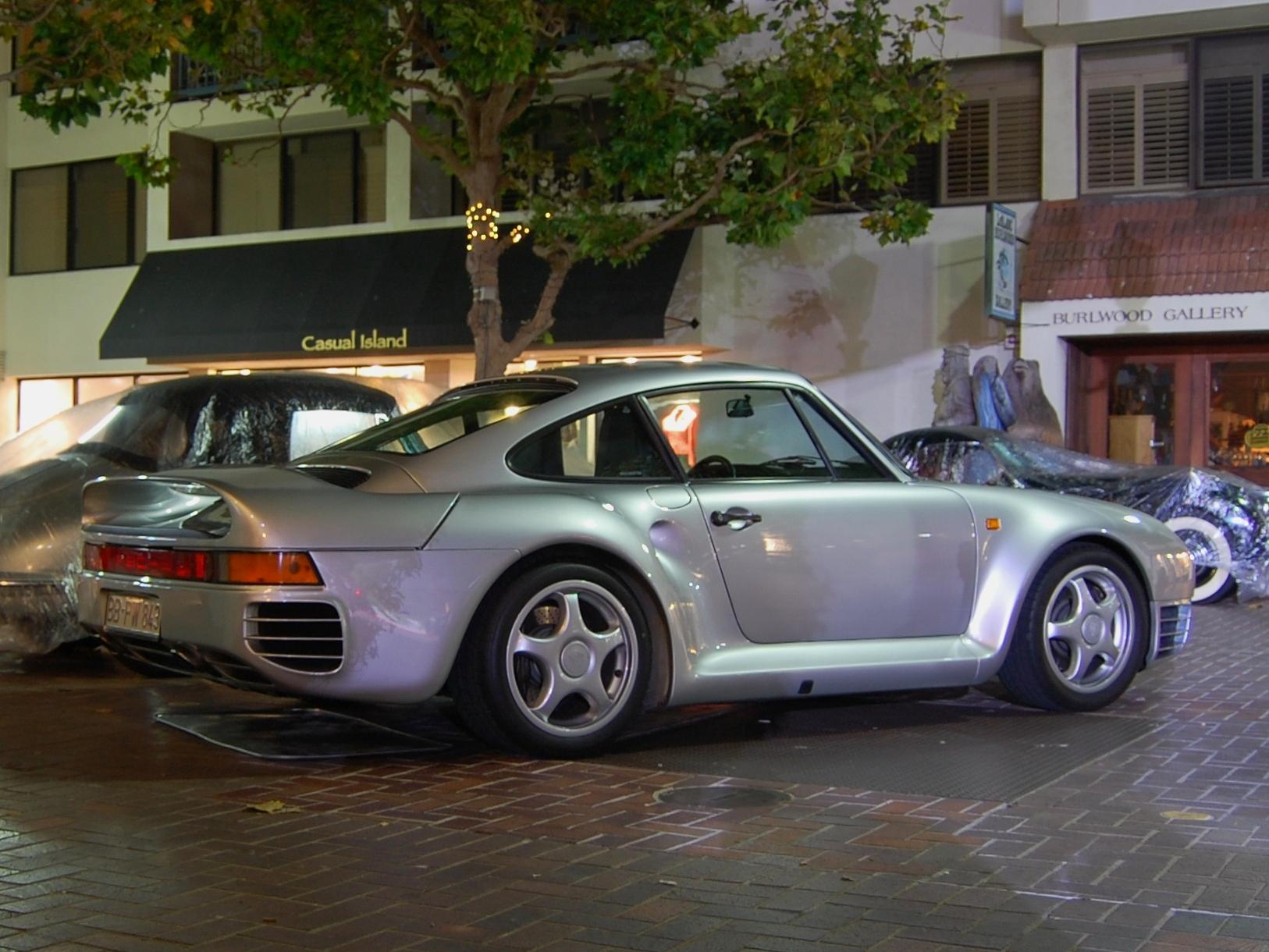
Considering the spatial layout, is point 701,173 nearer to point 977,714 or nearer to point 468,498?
point 977,714

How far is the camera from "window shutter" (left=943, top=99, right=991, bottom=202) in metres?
20.2

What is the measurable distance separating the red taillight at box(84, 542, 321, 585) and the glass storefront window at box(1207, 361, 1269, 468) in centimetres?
1575

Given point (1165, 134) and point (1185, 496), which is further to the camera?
point (1165, 134)

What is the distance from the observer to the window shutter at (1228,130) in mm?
19000

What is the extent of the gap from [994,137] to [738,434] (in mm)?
14400

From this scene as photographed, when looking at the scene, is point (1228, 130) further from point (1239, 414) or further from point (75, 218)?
point (75, 218)

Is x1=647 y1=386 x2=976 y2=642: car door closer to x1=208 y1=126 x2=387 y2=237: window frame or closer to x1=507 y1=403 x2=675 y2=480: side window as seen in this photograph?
x1=507 y1=403 x2=675 y2=480: side window

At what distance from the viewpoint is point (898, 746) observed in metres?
6.63

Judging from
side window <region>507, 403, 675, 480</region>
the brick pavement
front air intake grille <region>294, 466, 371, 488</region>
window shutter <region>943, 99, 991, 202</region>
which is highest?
window shutter <region>943, 99, 991, 202</region>

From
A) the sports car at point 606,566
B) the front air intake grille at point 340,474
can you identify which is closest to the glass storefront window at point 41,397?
the sports car at point 606,566

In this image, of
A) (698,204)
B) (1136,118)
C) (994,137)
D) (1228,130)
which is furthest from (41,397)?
(1228,130)

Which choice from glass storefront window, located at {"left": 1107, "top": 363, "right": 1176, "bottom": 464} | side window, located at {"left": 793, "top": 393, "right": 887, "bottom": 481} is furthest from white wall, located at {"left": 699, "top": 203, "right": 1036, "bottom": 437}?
side window, located at {"left": 793, "top": 393, "right": 887, "bottom": 481}

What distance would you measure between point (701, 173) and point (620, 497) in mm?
12006

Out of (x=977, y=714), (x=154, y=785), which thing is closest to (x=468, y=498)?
(x=154, y=785)
